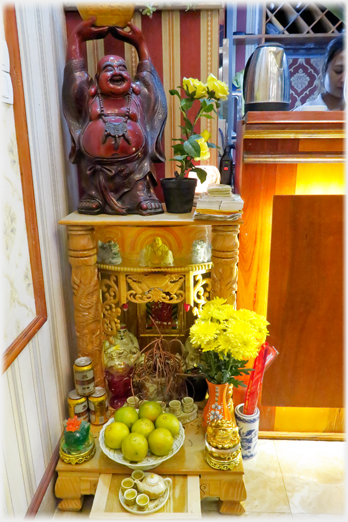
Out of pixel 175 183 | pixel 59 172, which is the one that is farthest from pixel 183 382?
pixel 59 172

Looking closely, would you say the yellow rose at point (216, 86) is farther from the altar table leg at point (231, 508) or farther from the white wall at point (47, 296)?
the altar table leg at point (231, 508)

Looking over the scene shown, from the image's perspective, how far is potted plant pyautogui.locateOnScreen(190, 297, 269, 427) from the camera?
46.4 inches

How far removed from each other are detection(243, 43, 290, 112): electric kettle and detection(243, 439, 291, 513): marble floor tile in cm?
141

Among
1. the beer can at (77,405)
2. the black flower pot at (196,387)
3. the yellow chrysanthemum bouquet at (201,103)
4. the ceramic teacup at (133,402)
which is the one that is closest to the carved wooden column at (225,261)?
the yellow chrysanthemum bouquet at (201,103)

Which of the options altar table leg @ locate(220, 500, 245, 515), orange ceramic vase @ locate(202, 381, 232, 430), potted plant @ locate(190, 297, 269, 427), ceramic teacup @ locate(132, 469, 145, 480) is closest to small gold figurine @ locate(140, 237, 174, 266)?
potted plant @ locate(190, 297, 269, 427)

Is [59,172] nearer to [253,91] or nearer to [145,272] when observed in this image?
[145,272]

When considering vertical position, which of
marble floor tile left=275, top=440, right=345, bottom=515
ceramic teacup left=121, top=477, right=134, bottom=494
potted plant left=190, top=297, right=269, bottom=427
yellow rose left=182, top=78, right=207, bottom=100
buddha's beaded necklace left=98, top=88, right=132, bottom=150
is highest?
yellow rose left=182, top=78, right=207, bottom=100

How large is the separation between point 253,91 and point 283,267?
693 mm

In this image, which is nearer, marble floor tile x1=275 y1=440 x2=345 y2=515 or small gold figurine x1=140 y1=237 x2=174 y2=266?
marble floor tile x1=275 y1=440 x2=345 y2=515

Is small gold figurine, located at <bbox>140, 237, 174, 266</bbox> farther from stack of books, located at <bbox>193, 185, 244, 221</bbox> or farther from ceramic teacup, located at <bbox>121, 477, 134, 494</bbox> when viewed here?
ceramic teacup, located at <bbox>121, 477, 134, 494</bbox>

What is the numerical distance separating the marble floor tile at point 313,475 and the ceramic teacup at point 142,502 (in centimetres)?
55

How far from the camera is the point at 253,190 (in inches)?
55.9

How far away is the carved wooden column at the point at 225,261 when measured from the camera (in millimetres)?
1340

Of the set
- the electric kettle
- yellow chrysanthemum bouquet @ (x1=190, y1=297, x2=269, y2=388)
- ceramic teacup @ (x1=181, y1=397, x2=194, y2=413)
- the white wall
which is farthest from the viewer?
ceramic teacup @ (x1=181, y1=397, x2=194, y2=413)
